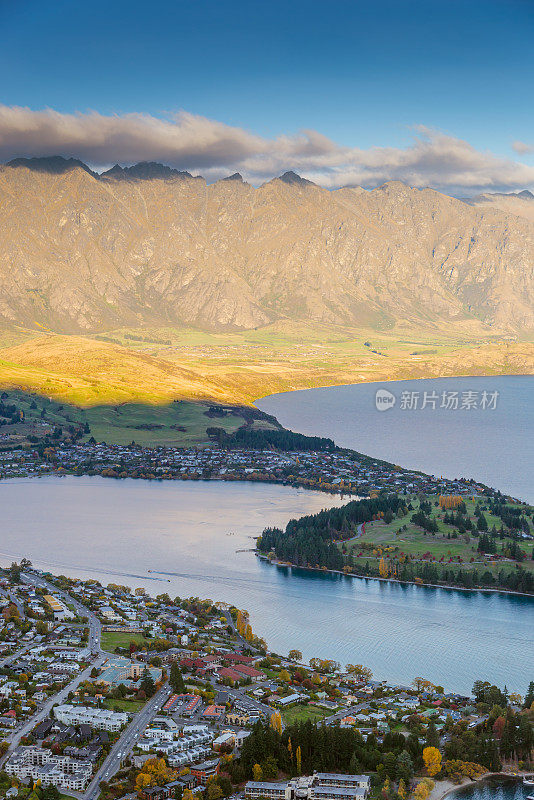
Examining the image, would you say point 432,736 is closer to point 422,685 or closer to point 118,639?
point 422,685

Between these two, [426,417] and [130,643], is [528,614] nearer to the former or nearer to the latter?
[130,643]

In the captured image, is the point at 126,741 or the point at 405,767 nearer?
the point at 405,767

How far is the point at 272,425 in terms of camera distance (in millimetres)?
90250

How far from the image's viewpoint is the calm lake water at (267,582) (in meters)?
34.2

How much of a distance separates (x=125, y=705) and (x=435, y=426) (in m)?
70.9

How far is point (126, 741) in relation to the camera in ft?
81.0

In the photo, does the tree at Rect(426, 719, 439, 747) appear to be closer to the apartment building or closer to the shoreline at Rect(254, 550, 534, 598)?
the apartment building

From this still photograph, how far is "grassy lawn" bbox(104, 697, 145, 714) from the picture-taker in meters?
26.7

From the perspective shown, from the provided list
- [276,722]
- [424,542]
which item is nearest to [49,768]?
[276,722]

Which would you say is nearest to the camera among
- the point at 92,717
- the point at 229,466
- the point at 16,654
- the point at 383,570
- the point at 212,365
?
the point at 92,717

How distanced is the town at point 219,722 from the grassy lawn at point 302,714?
6 centimetres

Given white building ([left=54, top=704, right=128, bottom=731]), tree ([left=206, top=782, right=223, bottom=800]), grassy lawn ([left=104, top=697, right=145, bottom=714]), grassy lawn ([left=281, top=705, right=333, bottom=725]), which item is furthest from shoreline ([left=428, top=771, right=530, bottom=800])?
grassy lawn ([left=104, top=697, right=145, bottom=714])

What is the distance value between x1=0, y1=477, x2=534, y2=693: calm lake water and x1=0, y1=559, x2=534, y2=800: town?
93.1 inches

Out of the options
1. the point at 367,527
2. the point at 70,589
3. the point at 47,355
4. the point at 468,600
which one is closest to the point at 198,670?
the point at 70,589
